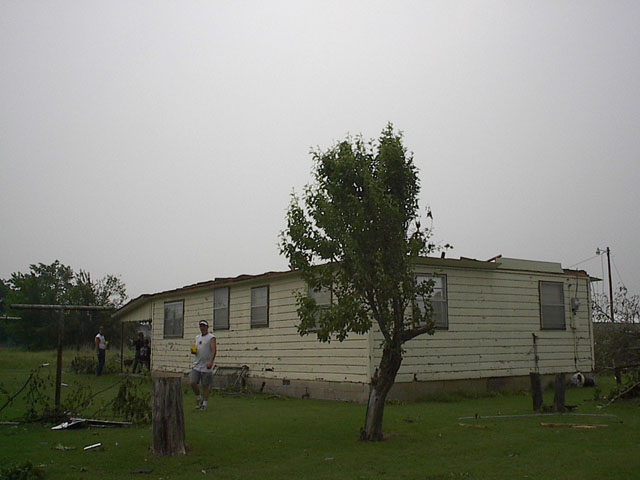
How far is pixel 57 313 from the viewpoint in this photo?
1790 inches

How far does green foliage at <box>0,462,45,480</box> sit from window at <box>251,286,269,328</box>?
10459 millimetres

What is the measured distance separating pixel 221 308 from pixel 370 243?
11.3 metres

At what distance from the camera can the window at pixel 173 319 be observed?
22094 mm

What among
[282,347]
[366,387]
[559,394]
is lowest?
[366,387]

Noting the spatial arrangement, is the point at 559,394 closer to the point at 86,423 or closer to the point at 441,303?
the point at 441,303

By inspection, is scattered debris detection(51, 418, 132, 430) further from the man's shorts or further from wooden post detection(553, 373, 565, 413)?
wooden post detection(553, 373, 565, 413)

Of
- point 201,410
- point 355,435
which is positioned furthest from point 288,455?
point 201,410

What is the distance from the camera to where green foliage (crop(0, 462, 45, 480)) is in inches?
268

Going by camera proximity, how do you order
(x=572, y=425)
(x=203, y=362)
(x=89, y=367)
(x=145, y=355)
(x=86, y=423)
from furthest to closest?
(x=89, y=367) < (x=145, y=355) < (x=203, y=362) < (x=86, y=423) < (x=572, y=425)

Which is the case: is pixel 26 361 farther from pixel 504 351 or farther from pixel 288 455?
pixel 288 455

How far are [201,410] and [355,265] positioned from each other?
5.55 meters

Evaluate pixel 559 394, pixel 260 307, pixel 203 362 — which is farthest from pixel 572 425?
pixel 260 307

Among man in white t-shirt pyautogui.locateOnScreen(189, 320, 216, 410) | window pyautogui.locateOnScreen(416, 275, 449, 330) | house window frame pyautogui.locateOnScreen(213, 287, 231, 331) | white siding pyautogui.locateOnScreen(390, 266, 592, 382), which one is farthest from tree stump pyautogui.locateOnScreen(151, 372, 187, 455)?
house window frame pyautogui.locateOnScreen(213, 287, 231, 331)

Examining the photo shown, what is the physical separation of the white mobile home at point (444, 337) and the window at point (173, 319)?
221 cm
